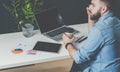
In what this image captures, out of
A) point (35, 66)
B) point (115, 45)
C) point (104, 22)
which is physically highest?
point (104, 22)

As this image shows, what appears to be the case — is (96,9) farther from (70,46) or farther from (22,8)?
(22,8)

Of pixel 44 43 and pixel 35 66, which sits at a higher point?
pixel 44 43

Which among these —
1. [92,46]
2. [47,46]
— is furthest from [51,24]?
[92,46]

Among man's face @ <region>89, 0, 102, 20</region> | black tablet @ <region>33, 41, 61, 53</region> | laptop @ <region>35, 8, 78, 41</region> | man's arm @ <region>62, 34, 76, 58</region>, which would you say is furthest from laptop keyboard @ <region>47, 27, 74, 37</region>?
man's face @ <region>89, 0, 102, 20</region>

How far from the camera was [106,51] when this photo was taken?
1.88 meters

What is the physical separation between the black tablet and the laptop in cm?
14

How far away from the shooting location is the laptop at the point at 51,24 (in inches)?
101

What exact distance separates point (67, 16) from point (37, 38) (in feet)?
2.61

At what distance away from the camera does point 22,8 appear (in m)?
2.86

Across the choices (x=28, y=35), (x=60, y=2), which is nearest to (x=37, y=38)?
(x=28, y=35)

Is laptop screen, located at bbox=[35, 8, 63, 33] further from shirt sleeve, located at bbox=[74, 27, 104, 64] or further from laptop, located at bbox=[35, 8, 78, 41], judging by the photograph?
shirt sleeve, located at bbox=[74, 27, 104, 64]

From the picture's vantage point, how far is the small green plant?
2822 mm

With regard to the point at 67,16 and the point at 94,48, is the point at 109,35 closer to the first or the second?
the point at 94,48

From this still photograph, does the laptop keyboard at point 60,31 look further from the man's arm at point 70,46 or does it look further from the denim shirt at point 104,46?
the denim shirt at point 104,46
